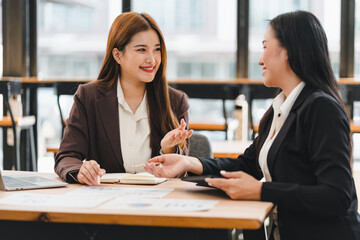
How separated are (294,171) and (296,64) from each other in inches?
12.7

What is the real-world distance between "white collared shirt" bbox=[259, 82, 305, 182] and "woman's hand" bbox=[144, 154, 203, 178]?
0.24m

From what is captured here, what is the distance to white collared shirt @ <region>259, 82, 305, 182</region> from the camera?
5.54ft

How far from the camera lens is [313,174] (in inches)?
62.3

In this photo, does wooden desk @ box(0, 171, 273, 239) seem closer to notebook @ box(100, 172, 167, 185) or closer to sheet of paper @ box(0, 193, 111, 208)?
sheet of paper @ box(0, 193, 111, 208)

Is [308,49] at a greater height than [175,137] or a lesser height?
greater

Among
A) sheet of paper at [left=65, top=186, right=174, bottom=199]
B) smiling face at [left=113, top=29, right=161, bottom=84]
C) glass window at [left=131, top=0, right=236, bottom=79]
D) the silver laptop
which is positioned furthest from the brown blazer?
glass window at [left=131, top=0, right=236, bottom=79]

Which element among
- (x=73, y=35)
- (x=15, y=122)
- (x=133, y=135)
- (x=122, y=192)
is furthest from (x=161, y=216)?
(x=73, y=35)

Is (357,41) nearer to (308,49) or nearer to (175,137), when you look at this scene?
(175,137)

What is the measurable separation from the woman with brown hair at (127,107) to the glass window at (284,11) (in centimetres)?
399

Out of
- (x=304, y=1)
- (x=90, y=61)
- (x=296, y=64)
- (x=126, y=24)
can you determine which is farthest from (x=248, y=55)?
(x=296, y=64)

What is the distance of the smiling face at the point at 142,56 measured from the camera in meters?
2.30

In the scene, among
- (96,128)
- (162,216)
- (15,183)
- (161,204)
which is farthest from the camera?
(96,128)

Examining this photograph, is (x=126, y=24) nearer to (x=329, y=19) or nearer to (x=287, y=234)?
(x=287, y=234)

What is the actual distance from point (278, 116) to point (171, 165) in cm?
39
